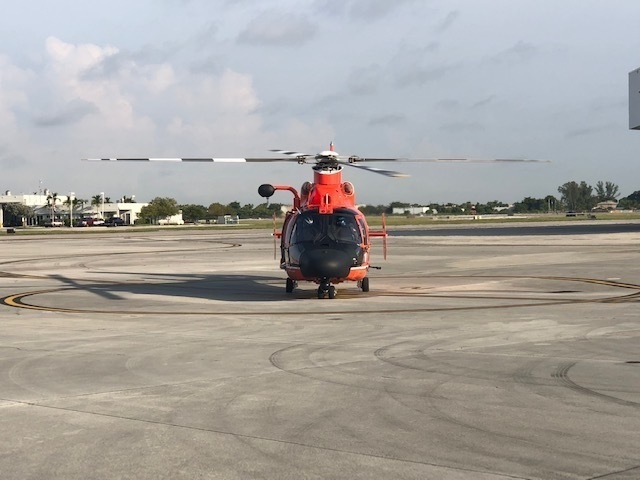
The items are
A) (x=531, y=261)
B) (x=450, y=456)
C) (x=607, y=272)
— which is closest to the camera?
(x=450, y=456)

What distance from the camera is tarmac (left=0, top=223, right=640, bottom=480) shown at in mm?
7695

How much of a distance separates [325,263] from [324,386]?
1175cm

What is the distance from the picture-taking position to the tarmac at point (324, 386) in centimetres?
770

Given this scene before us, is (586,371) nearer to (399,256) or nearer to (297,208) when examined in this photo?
(297,208)

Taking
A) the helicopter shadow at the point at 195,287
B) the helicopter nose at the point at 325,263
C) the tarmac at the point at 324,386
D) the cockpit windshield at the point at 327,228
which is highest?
the cockpit windshield at the point at 327,228

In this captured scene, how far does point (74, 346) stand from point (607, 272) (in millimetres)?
23380

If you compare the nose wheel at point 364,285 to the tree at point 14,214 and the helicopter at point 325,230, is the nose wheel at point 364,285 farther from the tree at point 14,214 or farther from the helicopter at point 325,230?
the tree at point 14,214

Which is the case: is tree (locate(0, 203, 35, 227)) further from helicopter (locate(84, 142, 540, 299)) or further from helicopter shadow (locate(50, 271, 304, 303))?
helicopter (locate(84, 142, 540, 299))

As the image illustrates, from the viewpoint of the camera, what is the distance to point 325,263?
22.8 metres

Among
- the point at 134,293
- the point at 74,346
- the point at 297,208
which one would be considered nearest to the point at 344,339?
the point at 74,346

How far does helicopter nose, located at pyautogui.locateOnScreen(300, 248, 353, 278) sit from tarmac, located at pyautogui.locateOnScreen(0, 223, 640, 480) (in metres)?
0.84

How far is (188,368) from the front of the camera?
1275 cm

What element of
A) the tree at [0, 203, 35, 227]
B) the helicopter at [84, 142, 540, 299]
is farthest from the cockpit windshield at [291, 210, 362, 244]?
the tree at [0, 203, 35, 227]

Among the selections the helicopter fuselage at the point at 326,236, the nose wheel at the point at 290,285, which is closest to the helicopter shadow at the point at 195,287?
the nose wheel at the point at 290,285
